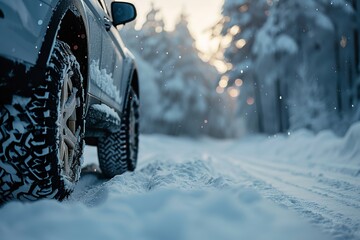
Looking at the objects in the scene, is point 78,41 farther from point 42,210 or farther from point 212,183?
point 212,183

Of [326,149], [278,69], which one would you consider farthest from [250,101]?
[326,149]

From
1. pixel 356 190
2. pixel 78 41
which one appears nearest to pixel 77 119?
pixel 78 41

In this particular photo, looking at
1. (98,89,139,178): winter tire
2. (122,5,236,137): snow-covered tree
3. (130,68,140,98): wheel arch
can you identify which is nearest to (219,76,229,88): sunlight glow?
(122,5,236,137): snow-covered tree

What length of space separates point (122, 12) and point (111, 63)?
71 cm

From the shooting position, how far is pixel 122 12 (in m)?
4.34

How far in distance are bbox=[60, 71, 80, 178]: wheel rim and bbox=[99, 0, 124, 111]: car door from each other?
985 millimetres

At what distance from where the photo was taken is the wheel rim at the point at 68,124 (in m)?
2.36

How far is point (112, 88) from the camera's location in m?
4.05

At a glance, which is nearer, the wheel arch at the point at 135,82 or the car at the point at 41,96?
the car at the point at 41,96

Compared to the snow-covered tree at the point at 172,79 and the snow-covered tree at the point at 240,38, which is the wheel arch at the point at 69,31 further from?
the snow-covered tree at the point at 172,79

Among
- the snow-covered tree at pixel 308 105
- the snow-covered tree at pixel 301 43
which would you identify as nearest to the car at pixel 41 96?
the snow-covered tree at pixel 301 43

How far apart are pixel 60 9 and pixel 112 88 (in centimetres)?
184

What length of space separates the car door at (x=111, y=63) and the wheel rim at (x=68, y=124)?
0.99 m

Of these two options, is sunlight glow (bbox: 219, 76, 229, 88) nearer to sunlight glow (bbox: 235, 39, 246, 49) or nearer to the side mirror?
sunlight glow (bbox: 235, 39, 246, 49)
